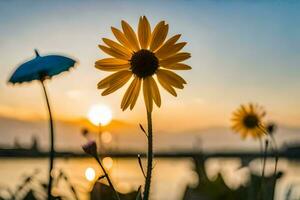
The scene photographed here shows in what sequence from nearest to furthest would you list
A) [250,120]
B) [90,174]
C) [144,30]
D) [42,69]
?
[42,69] → [144,30] → [90,174] → [250,120]

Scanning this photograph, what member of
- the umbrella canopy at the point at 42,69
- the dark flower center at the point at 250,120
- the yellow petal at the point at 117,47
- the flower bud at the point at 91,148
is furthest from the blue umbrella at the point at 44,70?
the dark flower center at the point at 250,120

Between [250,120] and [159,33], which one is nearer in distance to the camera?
[159,33]

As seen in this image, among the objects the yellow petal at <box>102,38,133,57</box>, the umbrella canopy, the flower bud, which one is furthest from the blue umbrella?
the yellow petal at <box>102,38,133,57</box>

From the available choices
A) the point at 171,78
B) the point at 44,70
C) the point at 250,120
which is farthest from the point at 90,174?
the point at 44,70

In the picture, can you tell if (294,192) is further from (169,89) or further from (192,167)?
(169,89)

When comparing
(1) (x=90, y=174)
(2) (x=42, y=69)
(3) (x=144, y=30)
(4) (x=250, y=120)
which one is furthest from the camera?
(4) (x=250, y=120)

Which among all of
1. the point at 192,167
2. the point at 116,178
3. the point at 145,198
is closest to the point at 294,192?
the point at 192,167

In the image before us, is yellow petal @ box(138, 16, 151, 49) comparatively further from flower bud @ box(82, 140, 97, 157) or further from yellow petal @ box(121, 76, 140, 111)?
flower bud @ box(82, 140, 97, 157)

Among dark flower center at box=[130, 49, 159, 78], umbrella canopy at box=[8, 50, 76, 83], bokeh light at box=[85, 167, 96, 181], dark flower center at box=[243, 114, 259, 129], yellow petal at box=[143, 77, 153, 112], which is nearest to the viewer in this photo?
umbrella canopy at box=[8, 50, 76, 83]

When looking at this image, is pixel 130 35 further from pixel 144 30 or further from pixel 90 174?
pixel 90 174
